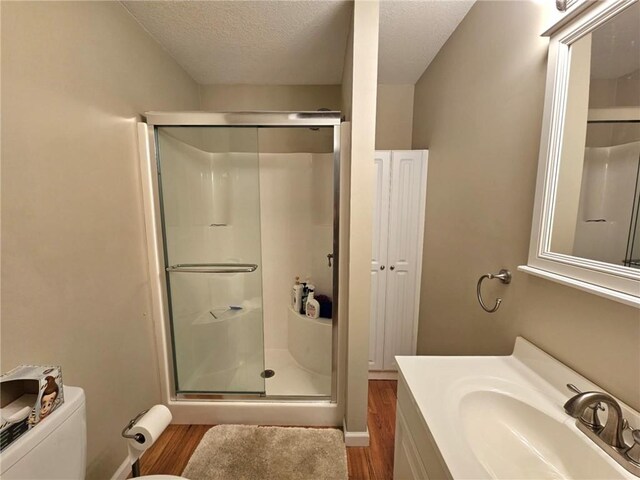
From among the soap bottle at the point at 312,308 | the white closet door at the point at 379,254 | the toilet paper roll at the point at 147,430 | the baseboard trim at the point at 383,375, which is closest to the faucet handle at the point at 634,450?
the white closet door at the point at 379,254

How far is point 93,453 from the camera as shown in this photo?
119 centimetres

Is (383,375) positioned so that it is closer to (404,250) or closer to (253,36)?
(404,250)

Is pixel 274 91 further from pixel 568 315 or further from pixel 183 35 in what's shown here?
pixel 568 315

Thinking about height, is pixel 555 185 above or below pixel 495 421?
above

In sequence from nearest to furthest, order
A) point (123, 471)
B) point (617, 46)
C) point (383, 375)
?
point (617, 46), point (123, 471), point (383, 375)

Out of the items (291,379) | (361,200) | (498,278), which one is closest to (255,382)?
(291,379)

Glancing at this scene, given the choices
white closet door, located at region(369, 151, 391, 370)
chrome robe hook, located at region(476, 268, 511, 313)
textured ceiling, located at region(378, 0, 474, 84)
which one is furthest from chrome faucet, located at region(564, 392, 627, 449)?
textured ceiling, located at region(378, 0, 474, 84)

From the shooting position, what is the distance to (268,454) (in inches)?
58.0

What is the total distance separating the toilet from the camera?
2.30 ft

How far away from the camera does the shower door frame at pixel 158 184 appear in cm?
150

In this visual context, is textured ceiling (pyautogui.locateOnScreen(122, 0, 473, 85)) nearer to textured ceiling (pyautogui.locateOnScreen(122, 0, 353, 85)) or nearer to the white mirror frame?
textured ceiling (pyautogui.locateOnScreen(122, 0, 353, 85))

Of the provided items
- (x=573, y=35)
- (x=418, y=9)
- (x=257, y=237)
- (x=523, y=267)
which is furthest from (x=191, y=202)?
(x=573, y=35)

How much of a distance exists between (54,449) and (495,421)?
4.52 feet

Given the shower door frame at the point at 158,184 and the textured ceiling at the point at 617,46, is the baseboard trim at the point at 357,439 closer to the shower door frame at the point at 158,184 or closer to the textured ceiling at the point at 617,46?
the shower door frame at the point at 158,184
